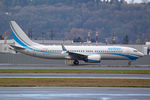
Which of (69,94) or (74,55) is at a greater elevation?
(74,55)

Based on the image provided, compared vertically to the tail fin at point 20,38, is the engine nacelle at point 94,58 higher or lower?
lower

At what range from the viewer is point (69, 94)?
18484 millimetres

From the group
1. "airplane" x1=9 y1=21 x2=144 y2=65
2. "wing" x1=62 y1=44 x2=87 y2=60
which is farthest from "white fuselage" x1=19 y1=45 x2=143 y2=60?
"wing" x1=62 y1=44 x2=87 y2=60

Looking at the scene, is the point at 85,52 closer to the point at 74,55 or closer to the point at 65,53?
the point at 74,55

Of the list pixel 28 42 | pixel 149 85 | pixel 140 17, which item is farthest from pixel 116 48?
pixel 140 17

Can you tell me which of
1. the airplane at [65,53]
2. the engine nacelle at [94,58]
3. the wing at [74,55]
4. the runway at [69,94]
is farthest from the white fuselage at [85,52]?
the runway at [69,94]

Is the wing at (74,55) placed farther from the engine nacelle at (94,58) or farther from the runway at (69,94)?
the runway at (69,94)

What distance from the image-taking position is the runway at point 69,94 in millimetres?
17281

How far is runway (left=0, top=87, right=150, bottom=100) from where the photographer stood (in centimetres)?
1728

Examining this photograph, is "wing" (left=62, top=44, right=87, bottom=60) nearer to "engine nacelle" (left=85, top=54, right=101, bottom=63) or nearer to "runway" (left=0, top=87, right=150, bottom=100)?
"engine nacelle" (left=85, top=54, right=101, bottom=63)

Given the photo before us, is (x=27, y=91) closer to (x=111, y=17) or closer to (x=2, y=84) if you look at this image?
(x=2, y=84)

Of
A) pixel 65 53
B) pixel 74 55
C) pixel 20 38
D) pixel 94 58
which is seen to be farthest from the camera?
pixel 20 38

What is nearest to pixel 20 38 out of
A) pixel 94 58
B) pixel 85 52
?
pixel 85 52

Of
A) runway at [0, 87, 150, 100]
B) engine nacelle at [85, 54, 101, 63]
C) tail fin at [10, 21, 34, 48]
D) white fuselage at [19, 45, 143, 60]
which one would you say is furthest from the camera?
tail fin at [10, 21, 34, 48]
